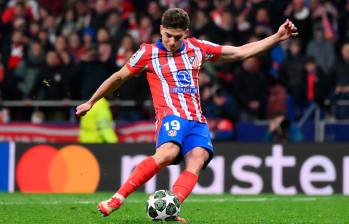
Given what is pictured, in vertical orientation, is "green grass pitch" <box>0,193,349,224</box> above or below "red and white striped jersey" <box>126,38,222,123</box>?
below

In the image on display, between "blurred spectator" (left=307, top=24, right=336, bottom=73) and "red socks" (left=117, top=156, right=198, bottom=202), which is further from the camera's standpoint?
"blurred spectator" (left=307, top=24, right=336, bottom=73)

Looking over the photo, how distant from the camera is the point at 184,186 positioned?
8.23 metres

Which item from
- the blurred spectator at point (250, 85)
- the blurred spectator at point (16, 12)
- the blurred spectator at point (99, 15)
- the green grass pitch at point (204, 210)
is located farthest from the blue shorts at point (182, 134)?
the blurred spectator at point (16, 12)

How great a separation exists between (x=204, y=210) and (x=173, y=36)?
8.69ft

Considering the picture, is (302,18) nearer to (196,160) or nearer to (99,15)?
(99,15)

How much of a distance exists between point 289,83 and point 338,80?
2.77ft

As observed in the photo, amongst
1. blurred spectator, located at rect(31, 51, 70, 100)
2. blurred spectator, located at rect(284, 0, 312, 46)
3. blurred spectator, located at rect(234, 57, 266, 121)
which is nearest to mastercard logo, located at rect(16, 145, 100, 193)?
blurred spectator, located at rect(31, 51, 70, 100)

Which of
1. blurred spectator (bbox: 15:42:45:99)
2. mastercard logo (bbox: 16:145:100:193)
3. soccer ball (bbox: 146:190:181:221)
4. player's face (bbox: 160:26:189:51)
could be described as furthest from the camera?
blurred spectator (bbox: 15:42:45:99)

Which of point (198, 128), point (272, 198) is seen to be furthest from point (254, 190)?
point (198, 128)

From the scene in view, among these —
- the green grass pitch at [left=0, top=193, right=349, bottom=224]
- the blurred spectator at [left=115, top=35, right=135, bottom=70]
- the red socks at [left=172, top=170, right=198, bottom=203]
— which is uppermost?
the blurred spectator at [left=115, top=35, right=135, bottom=70]

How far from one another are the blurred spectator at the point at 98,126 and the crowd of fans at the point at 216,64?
638 millimetres

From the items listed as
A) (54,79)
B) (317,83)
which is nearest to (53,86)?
(54,79)

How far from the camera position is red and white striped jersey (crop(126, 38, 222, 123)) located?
8.47 meters

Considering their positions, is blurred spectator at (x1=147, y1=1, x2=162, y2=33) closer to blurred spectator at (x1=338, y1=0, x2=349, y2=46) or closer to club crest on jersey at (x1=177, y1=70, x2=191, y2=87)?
blurred spectator at (x1=338, y1=0, x2=349, y2=46)
